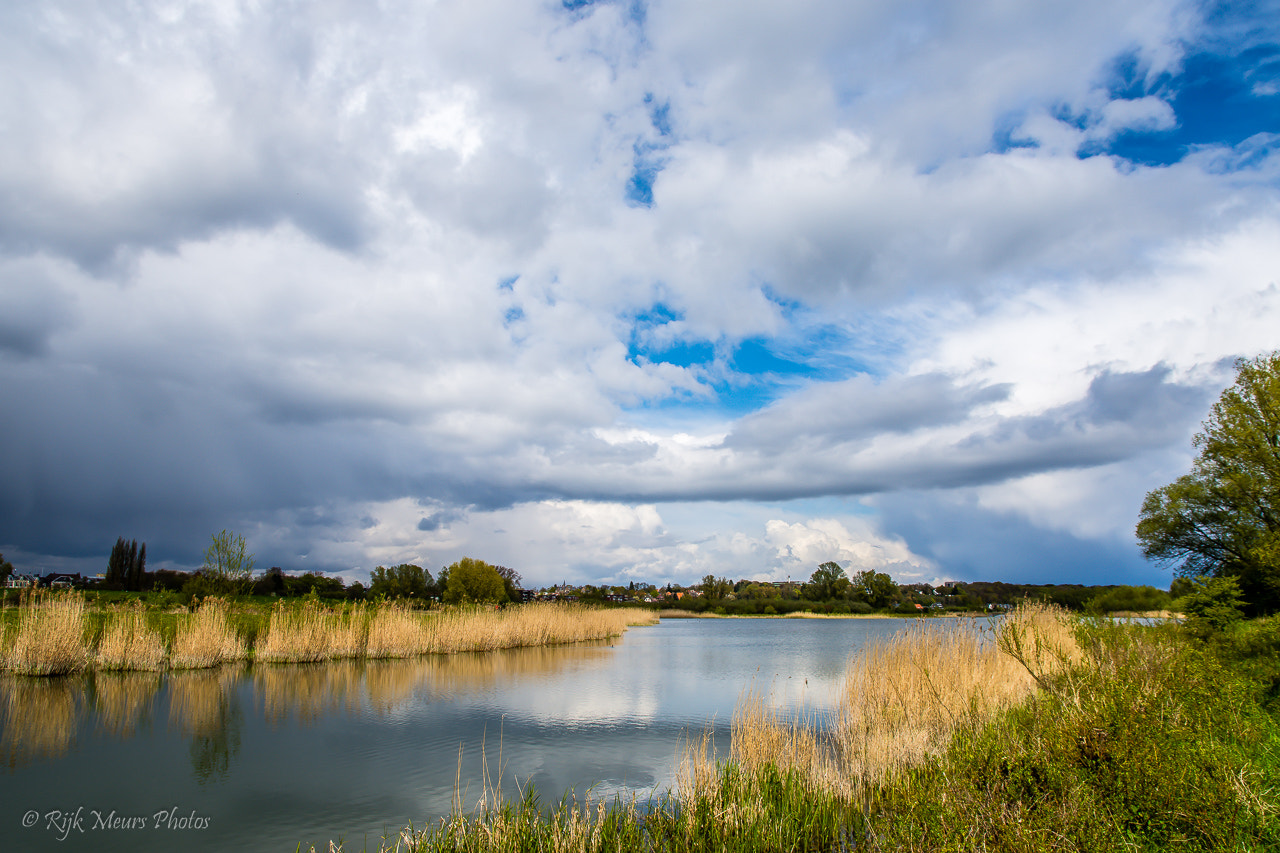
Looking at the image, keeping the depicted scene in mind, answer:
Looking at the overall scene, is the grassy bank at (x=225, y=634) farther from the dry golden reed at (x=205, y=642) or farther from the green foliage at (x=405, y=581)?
the green foliage at (x=405, y=581)

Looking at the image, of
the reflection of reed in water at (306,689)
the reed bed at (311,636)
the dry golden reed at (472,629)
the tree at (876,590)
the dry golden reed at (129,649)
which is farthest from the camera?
the tree at (876,590)

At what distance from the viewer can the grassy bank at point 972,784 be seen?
14.7ft

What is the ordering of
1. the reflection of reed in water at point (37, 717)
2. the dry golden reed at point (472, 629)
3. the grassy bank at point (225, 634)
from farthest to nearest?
the dry golden reed at point (472, 629), the grassy bank at point (225, 634), the reflection of reed in water at point (37, 717)

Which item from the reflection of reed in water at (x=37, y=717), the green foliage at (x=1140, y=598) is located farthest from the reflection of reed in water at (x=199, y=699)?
the green foliage at (x=1140, y=598)

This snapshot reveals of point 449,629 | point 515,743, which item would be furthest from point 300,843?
point 449,629

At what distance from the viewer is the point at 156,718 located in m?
11.6

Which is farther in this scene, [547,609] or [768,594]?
[768,594]

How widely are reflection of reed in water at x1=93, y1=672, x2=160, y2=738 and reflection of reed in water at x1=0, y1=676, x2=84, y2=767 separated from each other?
372mm

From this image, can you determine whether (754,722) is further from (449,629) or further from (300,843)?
(449,629)

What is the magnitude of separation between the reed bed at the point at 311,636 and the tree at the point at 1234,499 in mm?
33141

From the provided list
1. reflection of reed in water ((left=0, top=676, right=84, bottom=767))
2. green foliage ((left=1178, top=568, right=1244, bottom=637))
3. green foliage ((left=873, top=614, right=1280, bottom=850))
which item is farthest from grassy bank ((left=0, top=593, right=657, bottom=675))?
green foliage ((left=1178, top=568, right=1244, bottom=637))

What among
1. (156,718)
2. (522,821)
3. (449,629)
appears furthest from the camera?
(449,629)

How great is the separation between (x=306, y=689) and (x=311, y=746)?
18.3 feet

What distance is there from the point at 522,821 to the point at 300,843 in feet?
9.21
